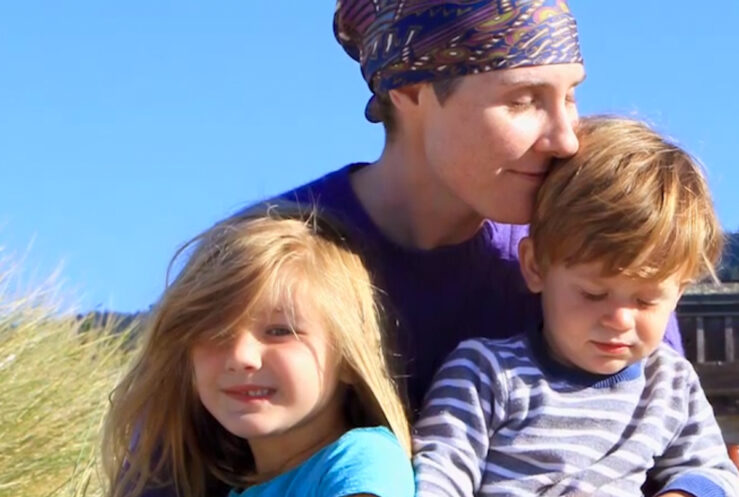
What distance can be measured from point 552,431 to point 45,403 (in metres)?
3.83

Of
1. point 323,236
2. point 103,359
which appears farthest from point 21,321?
point 323,236

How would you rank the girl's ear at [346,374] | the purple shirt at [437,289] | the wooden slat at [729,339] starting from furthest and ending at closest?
the wooden slat at [729,339] < the purple shirt at [437,289] < the girl's ear at [346,374]

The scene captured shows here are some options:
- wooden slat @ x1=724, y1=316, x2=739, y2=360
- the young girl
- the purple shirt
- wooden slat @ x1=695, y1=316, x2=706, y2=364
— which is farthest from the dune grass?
wooden slat @ x1=724, y1=316, x2=739, y2=360

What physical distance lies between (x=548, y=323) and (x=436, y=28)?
2.10 ft

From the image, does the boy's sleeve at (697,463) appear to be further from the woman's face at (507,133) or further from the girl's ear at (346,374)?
the girl's ear at (346,374)

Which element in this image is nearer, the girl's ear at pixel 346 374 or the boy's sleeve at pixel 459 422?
the boy's sleeve at pixel 459 422

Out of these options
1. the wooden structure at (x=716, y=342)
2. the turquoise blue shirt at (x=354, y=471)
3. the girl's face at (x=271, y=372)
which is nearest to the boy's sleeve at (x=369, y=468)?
the turquoise blue shirt at (x=354, y=471)

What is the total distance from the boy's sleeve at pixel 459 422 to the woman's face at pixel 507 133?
0.31 metres

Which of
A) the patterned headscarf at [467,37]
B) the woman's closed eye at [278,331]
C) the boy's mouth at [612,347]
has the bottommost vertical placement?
the boy's mouth at [612,347]

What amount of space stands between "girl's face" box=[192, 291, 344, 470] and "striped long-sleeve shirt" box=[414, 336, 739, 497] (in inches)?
9.3

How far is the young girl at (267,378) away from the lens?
9.07 feet

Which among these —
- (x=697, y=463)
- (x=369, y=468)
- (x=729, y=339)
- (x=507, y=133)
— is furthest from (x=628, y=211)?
(x=729, y=339)

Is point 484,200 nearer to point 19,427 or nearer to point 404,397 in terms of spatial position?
point 404,397

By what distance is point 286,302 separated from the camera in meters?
2.80
